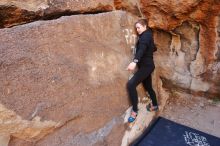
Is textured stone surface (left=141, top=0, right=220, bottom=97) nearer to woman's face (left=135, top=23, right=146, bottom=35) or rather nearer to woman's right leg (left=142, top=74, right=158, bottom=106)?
woman's face (left=135, top=23, right=146, bottom=35)

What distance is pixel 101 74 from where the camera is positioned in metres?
2.43

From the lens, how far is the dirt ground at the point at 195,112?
297cm

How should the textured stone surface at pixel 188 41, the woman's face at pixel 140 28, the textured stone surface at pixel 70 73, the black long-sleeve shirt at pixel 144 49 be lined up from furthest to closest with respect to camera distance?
1. the textured stone surface at pixel 188 41
2. the woman's face at pixel 140 28
3. the black long-sleeve shirt at pixel 144 49
4. the textured stone surface at pixel 70 73

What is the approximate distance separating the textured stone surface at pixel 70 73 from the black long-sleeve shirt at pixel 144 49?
18 centimetres

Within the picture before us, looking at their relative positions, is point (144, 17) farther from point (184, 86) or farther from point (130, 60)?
point (184, 86)

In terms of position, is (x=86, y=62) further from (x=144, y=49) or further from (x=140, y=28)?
(x=140, y=28)

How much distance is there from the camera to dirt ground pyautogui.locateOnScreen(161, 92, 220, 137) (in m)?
2.97

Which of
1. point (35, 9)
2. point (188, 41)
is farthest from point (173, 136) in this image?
point (35, 9)

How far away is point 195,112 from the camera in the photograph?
3172mm

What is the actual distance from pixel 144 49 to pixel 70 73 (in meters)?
0.76

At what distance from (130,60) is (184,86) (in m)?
0.91

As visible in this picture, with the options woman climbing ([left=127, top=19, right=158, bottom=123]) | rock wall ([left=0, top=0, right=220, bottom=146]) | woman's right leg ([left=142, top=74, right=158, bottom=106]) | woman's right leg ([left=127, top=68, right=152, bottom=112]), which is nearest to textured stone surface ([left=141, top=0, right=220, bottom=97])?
rock wall ([left=0, top=0, right=220, bottom=146])

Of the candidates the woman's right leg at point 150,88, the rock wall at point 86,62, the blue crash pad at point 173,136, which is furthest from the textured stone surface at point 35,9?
the blue crash pad at point 173,136

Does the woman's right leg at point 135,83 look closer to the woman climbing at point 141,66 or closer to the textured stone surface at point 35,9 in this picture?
the woman climbing at point 141,66
